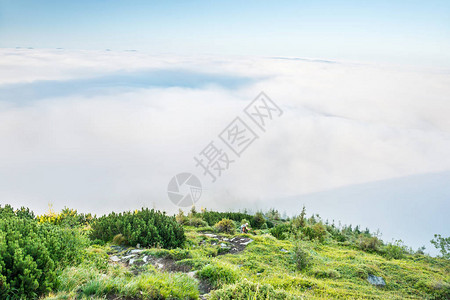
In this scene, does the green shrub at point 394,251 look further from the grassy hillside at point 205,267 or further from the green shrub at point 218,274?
the green shrub at point 218,274

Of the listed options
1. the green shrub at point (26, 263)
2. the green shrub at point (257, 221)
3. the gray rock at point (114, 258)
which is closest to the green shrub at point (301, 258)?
the gray rock at point (114, 258)

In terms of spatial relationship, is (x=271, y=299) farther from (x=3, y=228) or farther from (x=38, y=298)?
(x=3, y=228)

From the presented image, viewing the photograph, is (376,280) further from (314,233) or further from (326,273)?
(314,233)

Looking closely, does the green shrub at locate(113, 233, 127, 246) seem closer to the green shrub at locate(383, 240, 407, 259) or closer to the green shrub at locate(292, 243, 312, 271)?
the green shrub at locate(292, 243, 312, 271)

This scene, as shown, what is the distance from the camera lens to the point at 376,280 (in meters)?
8.27

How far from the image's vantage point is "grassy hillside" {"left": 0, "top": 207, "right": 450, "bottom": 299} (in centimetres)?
481

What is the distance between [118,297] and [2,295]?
1520 mm

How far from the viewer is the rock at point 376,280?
8.09 metres

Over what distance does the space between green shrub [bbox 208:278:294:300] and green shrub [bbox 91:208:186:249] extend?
4.66 metres

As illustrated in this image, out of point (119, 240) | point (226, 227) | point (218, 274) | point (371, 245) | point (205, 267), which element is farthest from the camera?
point (226, 227)

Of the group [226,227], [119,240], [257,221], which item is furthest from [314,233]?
[119,240]

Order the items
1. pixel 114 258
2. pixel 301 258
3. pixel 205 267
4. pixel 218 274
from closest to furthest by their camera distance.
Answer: pixel 218 274, pixel 205 267, pixel 114 258, pixel 301 258

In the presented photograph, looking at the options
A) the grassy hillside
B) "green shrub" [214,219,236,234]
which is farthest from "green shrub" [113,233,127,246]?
"green shrub" [214,219,236,234]

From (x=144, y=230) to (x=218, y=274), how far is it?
4.30m
